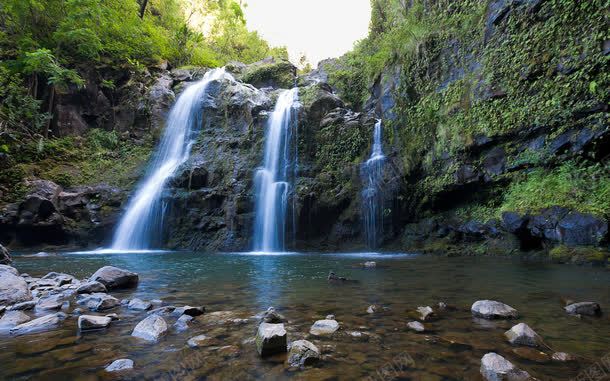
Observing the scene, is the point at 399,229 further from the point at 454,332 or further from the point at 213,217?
the point at 454,332

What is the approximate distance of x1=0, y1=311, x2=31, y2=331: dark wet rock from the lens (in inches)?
146

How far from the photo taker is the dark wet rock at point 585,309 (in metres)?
4.01

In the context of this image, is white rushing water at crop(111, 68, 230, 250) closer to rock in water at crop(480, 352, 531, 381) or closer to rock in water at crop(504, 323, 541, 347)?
rock in water at crop(504, 323, 541, 347)

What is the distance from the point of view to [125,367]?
2736 millimetres

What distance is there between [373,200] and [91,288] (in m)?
10.3

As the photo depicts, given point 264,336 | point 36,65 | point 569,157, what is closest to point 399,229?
point 569,157

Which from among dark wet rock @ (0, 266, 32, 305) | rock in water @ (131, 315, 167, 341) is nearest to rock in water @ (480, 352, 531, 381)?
rock in water @ (131, 315, 167, 341)

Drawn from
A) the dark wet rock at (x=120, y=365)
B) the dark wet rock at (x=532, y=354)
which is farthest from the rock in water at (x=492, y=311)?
the dark wet rock at (x=120, y=365)

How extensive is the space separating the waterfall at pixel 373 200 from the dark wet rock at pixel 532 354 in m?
10.6

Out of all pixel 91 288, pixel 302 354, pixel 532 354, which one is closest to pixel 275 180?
pixel 91 288

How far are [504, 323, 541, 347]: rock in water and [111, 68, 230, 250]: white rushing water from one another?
1443 cm

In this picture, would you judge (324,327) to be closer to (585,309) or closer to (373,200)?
(585,309)

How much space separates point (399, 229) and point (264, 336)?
1140 centimetres

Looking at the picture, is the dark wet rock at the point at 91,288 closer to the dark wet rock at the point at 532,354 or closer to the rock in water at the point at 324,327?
the rock in water at the point at 324,327
